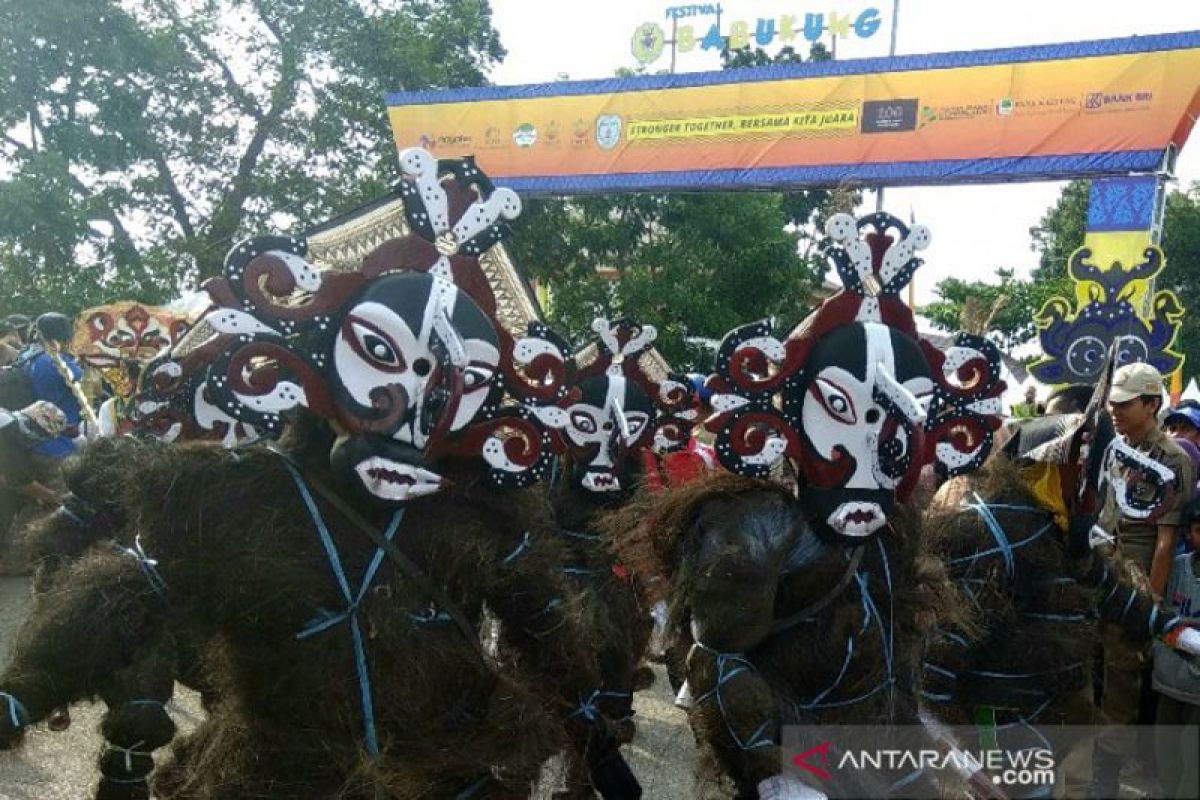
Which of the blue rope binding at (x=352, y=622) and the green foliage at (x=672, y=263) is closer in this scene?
the blue rope binding at (x=352, y=622)

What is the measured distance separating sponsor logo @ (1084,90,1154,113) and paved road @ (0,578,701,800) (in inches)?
327

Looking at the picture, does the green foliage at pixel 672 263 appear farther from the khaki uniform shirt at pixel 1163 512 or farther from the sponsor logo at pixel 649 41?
the khaki uniform shirt at pixel 1163 512

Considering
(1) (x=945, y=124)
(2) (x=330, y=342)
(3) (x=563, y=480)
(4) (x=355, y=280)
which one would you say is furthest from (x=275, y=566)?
(1) (x=945, y=124)

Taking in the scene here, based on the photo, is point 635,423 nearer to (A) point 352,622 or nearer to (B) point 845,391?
(B) point 845,391

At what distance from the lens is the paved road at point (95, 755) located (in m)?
3.99

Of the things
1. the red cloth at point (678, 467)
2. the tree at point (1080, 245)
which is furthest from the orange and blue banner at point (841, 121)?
the red cloth at point (678, 467)

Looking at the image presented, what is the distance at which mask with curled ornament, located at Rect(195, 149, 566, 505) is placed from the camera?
90.9 inches

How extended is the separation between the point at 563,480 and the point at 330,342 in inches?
84.9

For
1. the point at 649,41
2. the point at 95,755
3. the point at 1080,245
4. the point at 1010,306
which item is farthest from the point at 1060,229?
the point at 95,755

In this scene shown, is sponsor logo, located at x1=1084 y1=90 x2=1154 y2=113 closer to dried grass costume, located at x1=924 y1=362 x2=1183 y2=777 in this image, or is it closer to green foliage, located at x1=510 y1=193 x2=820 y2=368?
green foliage, located at x1=510 y1=193 x2=820 y2=368

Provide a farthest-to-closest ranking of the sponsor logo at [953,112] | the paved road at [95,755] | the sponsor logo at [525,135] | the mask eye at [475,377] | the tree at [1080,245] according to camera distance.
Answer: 1. the tree at [1080,245]
2. the sponsor logo at [525,135]
3. the sponsor logo at [953,112]
4. the paved road at [95,755]
5. the mask eye at [475,377]

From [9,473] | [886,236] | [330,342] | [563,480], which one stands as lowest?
[9,473]

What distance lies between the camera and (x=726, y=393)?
274 cm

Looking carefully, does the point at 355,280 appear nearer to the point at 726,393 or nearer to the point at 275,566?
the point at 275,566
